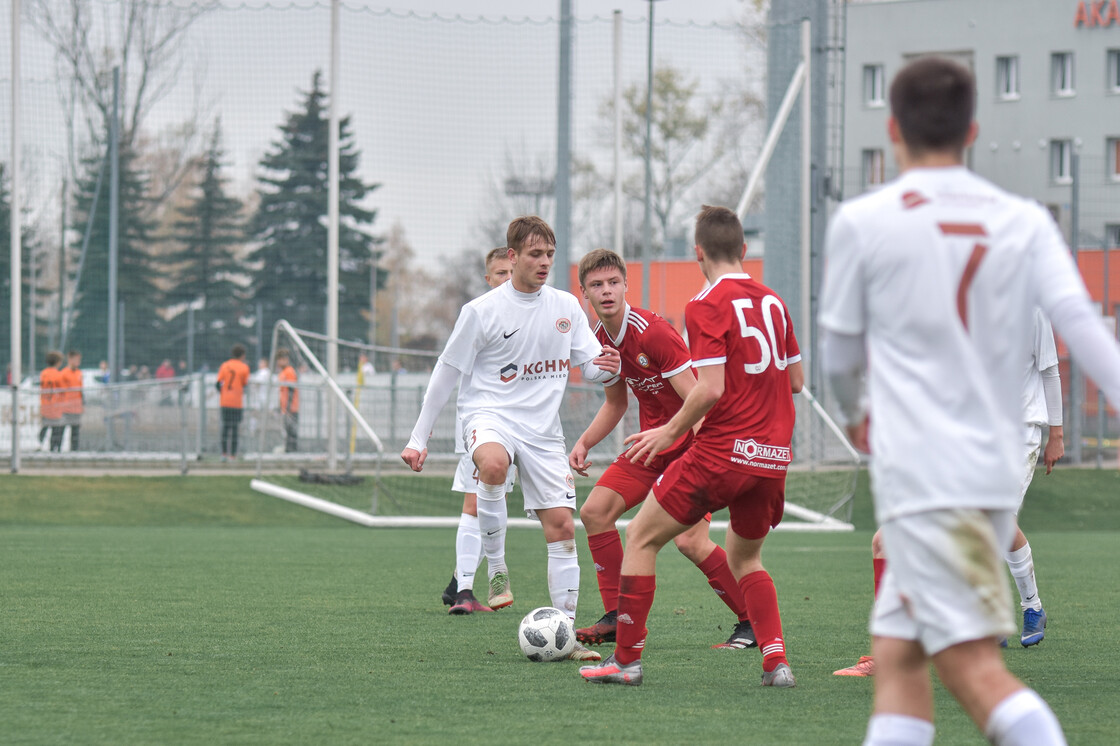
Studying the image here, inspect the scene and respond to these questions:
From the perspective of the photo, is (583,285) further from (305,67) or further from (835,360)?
(305,67)

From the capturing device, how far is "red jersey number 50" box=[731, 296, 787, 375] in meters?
4.69

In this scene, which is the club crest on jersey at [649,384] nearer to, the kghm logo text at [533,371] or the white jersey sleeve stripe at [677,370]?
the white jersey sleeve stripe at [677,370]

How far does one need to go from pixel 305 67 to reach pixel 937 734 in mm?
16606

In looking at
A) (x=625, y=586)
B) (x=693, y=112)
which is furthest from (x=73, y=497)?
(x=625, y=586)

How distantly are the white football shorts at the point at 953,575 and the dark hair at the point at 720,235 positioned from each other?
7.38 feet

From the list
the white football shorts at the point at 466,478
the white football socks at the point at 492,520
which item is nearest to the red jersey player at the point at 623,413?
the white football socks at the point at 492,520

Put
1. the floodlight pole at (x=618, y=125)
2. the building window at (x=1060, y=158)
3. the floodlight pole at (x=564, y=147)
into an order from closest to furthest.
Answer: the floodlight pole at (x=618, y=125)
the floodlight pole at (x=564, y=147)
the building window at (x=1060, y=158)

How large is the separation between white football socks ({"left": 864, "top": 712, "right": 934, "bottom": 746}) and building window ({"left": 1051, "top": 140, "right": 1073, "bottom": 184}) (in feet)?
142

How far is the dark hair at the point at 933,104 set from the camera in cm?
276

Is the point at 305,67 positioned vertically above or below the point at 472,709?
above

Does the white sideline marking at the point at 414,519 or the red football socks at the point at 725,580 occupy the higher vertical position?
the red football socks at the point at 725,580

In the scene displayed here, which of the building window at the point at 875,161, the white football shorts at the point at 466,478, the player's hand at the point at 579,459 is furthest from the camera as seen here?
the building window at the point at 875,161

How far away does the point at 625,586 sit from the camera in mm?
4895

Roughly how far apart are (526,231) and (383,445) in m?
10.2
